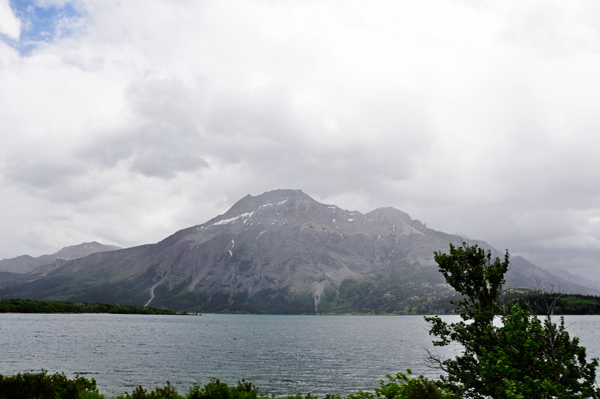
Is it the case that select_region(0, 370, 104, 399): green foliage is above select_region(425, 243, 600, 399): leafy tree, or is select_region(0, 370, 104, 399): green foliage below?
below

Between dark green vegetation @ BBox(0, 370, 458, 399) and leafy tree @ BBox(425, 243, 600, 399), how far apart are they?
4.34 meters

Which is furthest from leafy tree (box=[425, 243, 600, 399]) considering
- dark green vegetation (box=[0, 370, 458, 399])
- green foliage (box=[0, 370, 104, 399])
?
green foliage (box=[0, 370, 104, 399])

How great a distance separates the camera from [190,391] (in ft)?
70.0

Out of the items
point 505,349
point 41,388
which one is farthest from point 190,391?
point 505,349

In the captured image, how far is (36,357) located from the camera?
82.9 m

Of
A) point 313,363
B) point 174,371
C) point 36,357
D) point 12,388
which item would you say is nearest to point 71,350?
point 36,357

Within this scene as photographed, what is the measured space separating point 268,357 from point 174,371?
2872 centimetres

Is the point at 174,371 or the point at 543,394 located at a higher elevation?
the point at 543,394

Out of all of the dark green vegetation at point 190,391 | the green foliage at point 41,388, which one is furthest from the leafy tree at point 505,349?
the green foliage at point 41,388

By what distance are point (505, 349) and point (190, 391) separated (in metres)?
21.0

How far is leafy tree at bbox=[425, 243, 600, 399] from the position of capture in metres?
21.2

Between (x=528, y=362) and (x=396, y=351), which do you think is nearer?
(x=528, y=362)

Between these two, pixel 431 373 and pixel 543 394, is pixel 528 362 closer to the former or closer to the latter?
pixel 543 394

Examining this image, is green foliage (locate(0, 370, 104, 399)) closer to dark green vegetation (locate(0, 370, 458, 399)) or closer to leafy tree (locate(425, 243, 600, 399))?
dark green vegetation (locate(0, 370, 458, 399))
